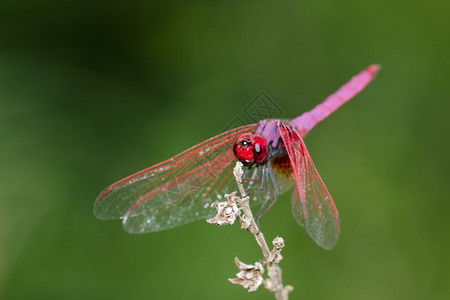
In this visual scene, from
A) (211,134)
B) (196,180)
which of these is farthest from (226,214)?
(211,134)

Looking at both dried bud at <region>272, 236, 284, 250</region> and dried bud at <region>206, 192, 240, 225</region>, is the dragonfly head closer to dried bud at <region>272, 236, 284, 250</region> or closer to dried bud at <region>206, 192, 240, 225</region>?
dried bud at <region>206, 192, 240, 225</region>

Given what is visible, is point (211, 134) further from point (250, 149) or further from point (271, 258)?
point (271, 258)

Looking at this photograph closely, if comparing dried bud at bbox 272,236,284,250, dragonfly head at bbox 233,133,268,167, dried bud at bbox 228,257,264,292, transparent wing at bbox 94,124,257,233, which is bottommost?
dried bud at bbox 228,257,264,292

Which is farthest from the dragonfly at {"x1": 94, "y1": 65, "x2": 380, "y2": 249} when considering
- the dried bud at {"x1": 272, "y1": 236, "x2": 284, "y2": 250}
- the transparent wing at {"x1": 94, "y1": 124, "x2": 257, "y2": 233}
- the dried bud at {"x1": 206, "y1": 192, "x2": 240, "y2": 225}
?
the dried bud at {"x1": 272, "y1": 236, "x2": 284, "y2": 250}

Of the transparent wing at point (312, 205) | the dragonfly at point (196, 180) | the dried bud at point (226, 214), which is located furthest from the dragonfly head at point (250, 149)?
the dried bud at point (226, 214)

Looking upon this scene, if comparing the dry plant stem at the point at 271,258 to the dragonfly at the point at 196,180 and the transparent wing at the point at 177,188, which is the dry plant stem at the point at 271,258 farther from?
the transparent wing at the point at 177,188

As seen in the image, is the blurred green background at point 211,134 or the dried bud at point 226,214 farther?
the blurred green background at point 211,134

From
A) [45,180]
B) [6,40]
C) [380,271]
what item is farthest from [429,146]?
[6,40]
